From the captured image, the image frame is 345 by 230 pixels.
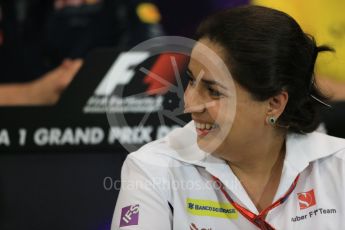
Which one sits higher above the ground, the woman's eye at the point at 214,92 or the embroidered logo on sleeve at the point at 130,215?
the woman's eye at the point at 214,92

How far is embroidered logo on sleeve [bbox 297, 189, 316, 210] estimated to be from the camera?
1770 millimetres

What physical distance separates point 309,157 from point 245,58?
42cm

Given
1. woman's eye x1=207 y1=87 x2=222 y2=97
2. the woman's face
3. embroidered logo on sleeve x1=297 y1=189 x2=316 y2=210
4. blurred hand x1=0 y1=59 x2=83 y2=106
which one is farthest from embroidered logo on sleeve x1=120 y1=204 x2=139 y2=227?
blurred hand x1=0 y1=59 x2=83 y2=106

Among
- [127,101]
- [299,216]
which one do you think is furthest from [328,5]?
[299,216]

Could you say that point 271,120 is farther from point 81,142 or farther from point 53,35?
point 53,35

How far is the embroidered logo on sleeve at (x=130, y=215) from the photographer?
1643 millimetres

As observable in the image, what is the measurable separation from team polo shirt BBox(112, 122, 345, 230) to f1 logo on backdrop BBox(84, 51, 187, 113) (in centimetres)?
86

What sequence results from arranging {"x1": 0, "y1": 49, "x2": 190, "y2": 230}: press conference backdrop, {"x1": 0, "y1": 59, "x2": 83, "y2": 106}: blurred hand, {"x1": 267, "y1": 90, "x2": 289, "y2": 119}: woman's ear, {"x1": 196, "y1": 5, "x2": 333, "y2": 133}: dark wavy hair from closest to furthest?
{"x1": 196, "y1": 5, "x2": 333, "y2": 133}: dark wavy hair
{"x1": 267, "y1": 90, "x2": 289, "y2": 119}: woman's ear
{"x1": 0, "y1": 49, "x2": 190, "y2": 230}: press conference backdrop
{"x1": 0, "y1": 59, "x2": 83, "y2": 106}: blurred hand

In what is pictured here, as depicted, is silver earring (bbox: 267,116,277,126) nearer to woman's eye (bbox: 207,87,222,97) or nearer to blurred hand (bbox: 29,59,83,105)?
woman's eye (bbox: 207,87,222,97)

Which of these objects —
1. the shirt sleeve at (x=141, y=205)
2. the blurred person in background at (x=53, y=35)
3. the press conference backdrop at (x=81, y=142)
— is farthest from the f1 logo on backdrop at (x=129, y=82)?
the shirt sleeve at (x=141, y=205)

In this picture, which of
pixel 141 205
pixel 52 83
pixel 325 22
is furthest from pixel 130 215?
pixel 325 22

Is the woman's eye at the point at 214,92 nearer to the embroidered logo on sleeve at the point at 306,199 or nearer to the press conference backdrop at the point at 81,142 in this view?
the embroidered logo on sleeve at the point at 306,199

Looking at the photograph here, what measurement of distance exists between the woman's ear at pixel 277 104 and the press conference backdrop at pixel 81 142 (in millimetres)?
930

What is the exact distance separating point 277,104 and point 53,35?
1.52 meters
